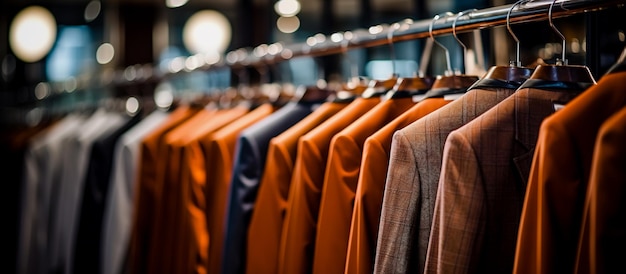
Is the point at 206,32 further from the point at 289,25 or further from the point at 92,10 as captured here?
the point at 289,25

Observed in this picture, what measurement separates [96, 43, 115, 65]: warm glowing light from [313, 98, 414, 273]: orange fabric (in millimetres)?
6769

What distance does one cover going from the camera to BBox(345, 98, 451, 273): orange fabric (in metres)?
1.27

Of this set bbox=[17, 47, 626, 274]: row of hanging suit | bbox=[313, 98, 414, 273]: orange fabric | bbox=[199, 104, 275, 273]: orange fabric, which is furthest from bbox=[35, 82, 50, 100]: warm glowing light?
bbox=[313, 98, 414, 273]: orange fabric

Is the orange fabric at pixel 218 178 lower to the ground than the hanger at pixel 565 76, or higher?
lower

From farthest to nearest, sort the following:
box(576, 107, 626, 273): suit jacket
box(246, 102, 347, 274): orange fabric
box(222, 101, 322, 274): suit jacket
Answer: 1. box(222, 101, 322, 274): suit jacket
2. box(246, 102, 347, 274): orange fabric
3. box(576, 107, 626, 273): suit jacket

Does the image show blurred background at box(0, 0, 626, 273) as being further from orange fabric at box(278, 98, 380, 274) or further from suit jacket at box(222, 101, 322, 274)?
orange fabric at box(278, 98, 380, 274)

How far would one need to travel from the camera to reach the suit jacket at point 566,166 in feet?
3.00

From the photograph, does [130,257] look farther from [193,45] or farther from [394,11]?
[394,11]

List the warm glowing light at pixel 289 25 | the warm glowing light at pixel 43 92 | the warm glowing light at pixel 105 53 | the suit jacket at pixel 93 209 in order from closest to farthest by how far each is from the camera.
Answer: the suit jacket at pixel 93 209 < the warm glowing light at pixel 43 92 < the warm glowing light at pixel 105 53 < the warm glowing light at pixel 289 25

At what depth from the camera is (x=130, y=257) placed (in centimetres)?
233

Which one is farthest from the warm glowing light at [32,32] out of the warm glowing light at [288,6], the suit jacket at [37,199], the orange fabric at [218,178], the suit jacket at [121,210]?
the orange fabric at [218,178]

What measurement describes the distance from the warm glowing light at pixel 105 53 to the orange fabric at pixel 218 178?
6128mm

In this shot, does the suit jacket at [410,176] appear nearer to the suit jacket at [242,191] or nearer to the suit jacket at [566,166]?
the suit jacket at [566,166]

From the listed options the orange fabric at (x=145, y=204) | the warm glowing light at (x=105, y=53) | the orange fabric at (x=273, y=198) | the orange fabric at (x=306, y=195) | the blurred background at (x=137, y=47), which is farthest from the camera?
the warm glowing light at (x=105, y=53)
